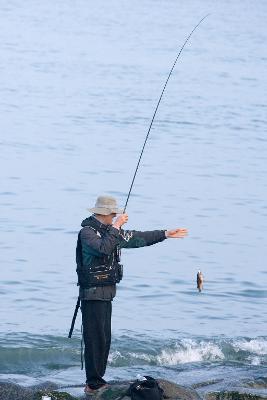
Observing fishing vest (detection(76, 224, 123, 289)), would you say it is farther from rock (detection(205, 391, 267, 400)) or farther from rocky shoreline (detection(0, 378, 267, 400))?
rock (detection(205, 391, 267, 400))

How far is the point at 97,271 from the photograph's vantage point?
394 inches

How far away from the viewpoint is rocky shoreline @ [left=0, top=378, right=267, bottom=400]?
1004 cm

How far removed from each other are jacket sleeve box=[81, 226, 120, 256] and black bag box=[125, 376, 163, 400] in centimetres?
97

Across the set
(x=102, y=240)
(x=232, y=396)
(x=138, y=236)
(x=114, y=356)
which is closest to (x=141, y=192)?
(x=114, y=356)

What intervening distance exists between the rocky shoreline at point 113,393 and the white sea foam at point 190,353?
11.9 ft

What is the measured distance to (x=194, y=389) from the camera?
1087 centimetres

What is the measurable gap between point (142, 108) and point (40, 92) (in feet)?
15.8

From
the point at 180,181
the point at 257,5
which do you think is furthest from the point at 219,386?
the point at 257,5

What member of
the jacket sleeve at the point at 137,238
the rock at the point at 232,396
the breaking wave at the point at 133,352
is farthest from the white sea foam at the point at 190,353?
the jacket sleeve at the point at 137,238

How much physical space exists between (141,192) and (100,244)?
1545 cm

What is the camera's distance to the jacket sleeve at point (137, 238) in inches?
397

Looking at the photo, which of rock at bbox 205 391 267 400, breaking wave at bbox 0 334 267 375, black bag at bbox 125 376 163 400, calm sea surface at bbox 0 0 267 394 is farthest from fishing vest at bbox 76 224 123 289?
breaking wave at bbox 0 334 267 375

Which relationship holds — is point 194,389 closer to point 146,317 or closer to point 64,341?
point 64,341

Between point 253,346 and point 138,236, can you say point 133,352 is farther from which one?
point 138,236
